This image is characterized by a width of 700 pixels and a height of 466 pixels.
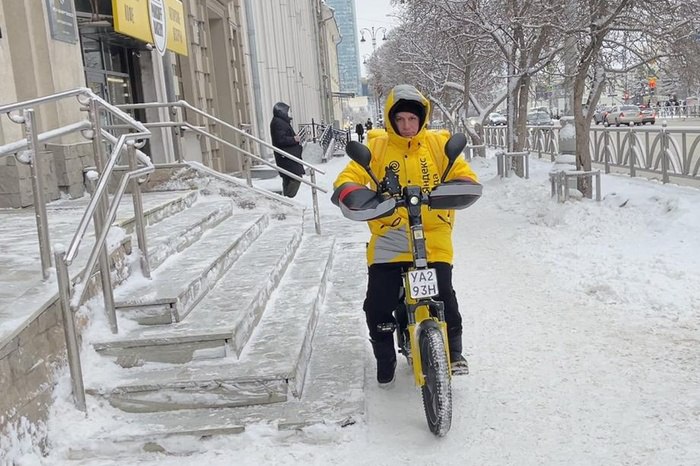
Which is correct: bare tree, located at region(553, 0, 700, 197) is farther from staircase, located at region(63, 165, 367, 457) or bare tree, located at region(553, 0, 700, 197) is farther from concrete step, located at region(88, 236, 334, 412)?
concrete step, located at region(88, 236, 334, 412)

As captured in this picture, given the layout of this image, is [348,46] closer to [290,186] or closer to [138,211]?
[290,186]

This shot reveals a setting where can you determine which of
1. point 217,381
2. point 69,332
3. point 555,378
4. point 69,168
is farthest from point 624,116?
point 69,332

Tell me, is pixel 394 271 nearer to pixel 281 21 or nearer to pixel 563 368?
pixel 563 368

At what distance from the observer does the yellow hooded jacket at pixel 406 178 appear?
381cm

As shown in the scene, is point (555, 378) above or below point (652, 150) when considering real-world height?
below

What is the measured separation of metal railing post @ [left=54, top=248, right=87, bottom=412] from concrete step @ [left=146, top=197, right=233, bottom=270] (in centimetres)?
133

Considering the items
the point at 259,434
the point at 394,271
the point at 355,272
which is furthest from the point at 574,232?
the point at 259,434

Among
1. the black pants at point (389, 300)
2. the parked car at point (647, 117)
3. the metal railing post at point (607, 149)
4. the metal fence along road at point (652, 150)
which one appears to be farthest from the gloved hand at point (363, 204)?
the parked car at point (647, 117)

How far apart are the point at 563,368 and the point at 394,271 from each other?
4.22 ft

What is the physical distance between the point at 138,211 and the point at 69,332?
48.8 inches

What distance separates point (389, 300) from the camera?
3973 millimetres

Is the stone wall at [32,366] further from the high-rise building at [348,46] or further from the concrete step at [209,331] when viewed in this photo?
the high-rise building at [348,46]

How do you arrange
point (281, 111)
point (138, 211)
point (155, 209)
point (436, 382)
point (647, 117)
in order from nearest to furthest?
point (436, 382), point (138, 211), point (155, 209), point (281, 111), point (647, 117)

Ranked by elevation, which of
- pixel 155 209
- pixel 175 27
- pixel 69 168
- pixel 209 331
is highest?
→ pixel 175 27
